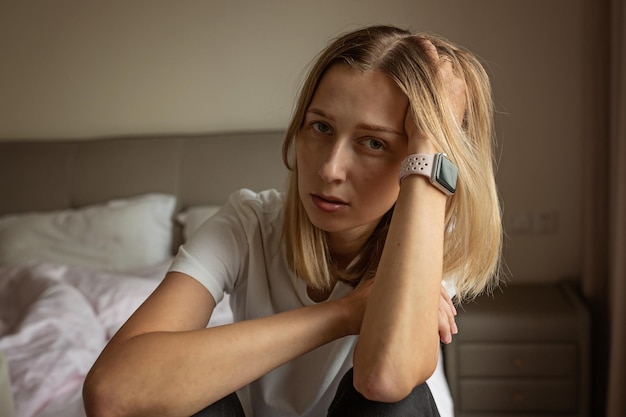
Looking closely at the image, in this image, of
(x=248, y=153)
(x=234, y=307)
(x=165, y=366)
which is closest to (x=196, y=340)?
(x=165, y=366)

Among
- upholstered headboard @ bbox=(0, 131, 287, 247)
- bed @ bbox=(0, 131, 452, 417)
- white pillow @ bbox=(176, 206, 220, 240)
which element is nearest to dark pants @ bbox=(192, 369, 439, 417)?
bed @ bbox=(0, 131, 452, 417)

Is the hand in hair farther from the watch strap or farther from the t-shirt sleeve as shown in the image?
the t-shirt sleeve

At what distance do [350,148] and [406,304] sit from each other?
285mm

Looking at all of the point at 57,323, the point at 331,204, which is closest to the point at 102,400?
the point at 331,204

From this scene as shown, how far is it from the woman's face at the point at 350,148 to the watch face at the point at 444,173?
0.10 m

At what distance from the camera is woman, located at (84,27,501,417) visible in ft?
3.28

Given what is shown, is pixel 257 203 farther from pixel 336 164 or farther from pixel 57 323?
pixel 57 323

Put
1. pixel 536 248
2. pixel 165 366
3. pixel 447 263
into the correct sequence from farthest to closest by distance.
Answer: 1. pixel 536 248
2. pixel 447 263
3. pixel 165 366

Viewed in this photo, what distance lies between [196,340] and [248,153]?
68.3 inches

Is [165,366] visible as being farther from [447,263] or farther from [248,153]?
[248,153]

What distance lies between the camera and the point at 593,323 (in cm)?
256

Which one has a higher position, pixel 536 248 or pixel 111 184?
pixel 111 184

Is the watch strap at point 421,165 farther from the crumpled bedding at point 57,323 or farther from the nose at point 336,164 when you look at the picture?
the crumpled bedding at point 57,323

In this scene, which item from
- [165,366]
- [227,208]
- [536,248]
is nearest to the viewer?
[165,366]
